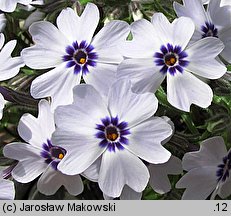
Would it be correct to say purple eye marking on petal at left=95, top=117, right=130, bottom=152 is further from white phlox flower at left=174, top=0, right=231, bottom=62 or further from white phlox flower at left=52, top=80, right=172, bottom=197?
white phlox flower at left=174, top=0, right=231, bottom=62

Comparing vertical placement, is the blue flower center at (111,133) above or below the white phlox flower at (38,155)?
above

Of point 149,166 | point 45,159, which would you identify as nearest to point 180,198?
point 149,166

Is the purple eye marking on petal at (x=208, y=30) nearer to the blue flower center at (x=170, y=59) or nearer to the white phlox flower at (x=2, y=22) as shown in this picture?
the blue flower center at (x=170, y=59)

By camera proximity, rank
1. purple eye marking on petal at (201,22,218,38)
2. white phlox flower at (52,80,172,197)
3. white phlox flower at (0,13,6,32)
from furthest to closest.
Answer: white phlox flower at (0,13,6,32)
purple eye marking on petal at (201,22,218,38)
white phlox flower at (52,80,172,197)

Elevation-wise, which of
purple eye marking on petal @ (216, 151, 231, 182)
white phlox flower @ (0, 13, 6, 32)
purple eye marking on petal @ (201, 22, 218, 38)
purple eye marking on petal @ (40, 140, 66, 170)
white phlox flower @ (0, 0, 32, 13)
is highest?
white phlox flower @ (0, 0, 32, 13)

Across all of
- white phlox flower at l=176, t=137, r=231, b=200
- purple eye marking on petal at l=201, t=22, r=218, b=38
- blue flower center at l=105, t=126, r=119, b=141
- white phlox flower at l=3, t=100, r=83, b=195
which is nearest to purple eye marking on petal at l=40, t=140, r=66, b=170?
white phlox flower at l=3, t=100, r=83, b=195

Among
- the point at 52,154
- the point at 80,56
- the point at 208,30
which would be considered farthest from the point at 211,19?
the point at 52,154

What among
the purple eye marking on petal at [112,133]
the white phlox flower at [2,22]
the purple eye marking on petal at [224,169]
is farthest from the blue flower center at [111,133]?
the white phlox flower at [2,22]
